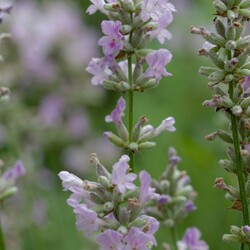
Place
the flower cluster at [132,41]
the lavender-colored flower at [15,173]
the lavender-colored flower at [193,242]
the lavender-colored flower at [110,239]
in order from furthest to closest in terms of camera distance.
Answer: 1. the lavender-colored flower at [15,173]
2. the lavender-colored flower at [193,242]
3. the flower cluster at [132,41]
4. the lavender-colored flower at [110,239]

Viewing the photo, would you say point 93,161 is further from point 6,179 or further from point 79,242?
point 79,242

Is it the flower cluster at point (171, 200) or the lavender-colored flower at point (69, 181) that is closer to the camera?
the lavender-colored flower at point (69, 181)

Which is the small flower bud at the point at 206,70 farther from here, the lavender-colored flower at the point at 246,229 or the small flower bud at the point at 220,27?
the lavender-colored flower at the point at 246,229

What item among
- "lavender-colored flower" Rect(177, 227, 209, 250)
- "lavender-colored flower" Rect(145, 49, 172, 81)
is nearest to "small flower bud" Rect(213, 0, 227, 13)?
"lavender-colored flower" Rect(145, 49, 172, 81)

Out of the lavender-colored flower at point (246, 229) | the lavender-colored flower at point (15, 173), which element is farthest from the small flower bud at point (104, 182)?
the lavender-colored flower at point (15, 173)

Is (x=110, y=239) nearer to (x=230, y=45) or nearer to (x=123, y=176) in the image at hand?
(x=123, y=176)
